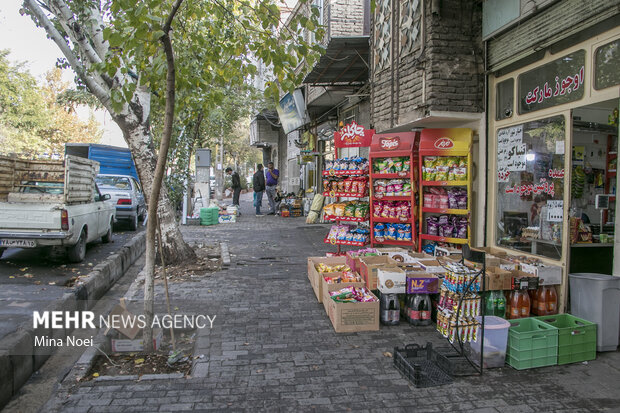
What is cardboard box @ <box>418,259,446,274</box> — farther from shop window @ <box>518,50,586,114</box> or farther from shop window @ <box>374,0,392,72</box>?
shop window @ <box>374,0,392,72</box>

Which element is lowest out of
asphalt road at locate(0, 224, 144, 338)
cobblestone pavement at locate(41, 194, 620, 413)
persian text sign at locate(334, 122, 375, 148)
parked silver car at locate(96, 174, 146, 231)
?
cobblestone pavement at locate(41, 194, 620, 413)

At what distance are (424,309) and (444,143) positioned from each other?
3.19 meters

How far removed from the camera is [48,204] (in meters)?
7.78

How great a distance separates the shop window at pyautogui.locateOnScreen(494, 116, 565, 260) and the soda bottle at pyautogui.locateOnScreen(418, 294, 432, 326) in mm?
1695

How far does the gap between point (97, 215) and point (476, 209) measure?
8.19 m

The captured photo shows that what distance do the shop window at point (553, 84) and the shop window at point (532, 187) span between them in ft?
0.76

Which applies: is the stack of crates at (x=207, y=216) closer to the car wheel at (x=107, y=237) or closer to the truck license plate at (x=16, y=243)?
the car wheel at (x=107, y=237)

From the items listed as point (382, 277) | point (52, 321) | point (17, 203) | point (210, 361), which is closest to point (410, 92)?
point (382, 277)

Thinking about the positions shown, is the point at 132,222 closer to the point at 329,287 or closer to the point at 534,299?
the point at 329,287

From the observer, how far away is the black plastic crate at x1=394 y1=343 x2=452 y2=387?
142 inches

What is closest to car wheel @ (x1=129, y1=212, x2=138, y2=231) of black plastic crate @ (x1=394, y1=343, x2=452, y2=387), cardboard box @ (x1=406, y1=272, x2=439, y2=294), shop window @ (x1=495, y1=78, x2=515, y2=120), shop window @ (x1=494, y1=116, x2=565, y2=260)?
cardboard box @ (x1=406, y1=272, x2=439, y2=294)

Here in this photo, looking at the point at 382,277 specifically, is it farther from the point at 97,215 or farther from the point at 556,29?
the point at 97,215

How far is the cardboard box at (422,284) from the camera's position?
500 centimetres

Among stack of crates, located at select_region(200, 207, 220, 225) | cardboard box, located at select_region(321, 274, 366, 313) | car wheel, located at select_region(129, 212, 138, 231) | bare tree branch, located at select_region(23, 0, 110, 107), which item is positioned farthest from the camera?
stack of crates, located at select_region(200, 207, 220, 225)
